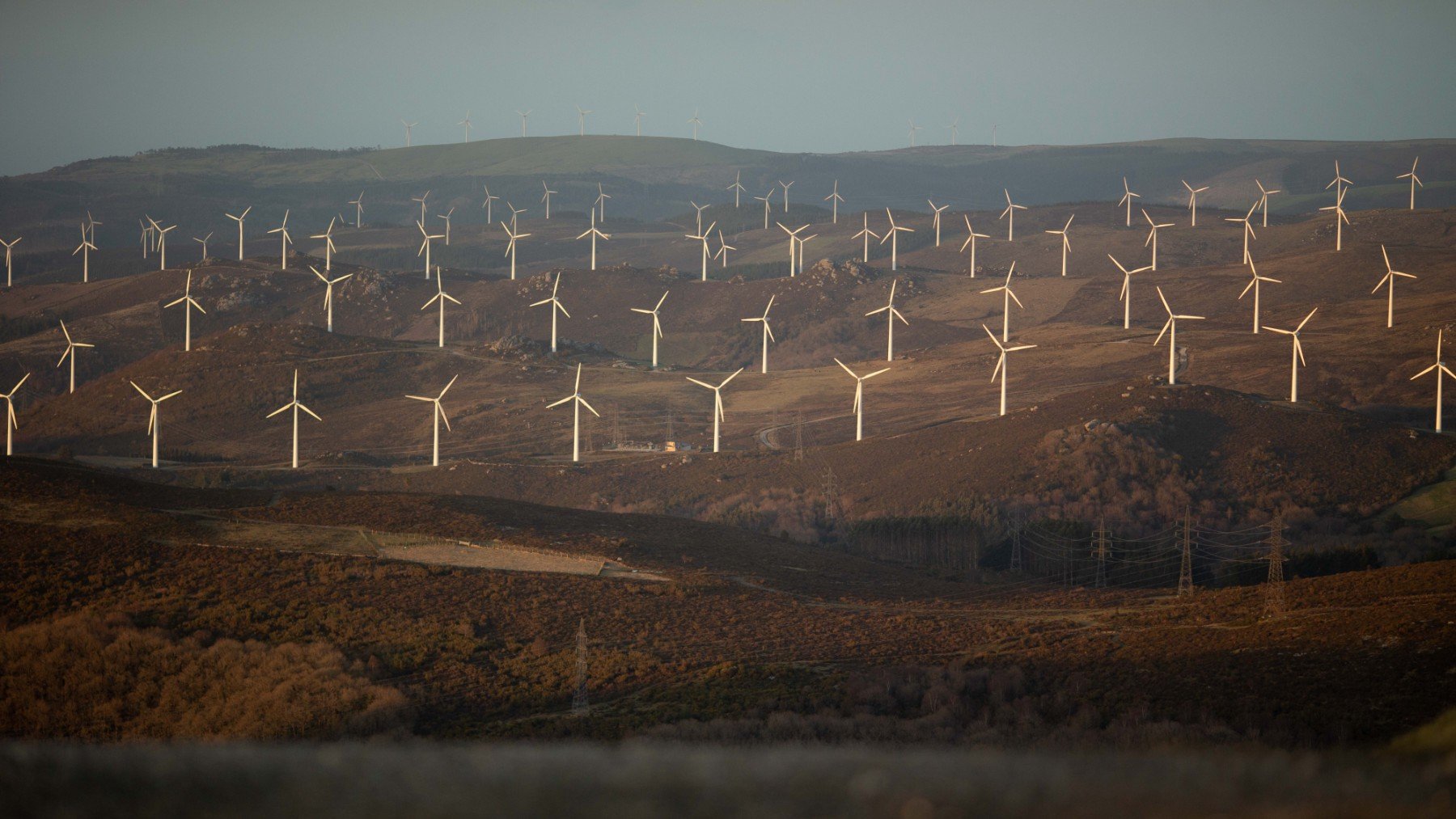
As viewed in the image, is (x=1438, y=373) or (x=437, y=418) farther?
(x=437, y=418)

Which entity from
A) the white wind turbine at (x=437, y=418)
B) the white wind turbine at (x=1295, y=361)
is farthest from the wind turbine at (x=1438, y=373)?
the white wind turbine at (x=437, y=418)

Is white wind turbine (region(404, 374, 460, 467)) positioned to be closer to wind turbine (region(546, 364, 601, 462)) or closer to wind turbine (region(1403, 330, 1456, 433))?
wind turbine (region(546, 364, 601, 462))

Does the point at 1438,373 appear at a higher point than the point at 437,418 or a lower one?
higher

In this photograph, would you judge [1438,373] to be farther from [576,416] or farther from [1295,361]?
[576,416]

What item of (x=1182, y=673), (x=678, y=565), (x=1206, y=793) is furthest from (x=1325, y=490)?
(x=1206, y=793)

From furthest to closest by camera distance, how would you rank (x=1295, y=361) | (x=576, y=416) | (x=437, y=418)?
(x=437, y=418), (x=1295, y=361), (x=576, y=416)

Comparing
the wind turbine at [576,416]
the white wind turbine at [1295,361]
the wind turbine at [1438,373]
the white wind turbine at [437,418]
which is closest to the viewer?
the wind turbine at [1438,373]

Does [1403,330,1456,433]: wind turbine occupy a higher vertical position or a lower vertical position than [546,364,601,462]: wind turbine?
higher

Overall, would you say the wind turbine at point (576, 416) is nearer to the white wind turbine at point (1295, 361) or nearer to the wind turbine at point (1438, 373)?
the white wind turbine at point (1295, 361)

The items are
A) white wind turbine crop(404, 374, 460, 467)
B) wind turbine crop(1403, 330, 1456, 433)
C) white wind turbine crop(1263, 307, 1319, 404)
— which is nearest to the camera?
wind turbine crop(1403, 330, 1456, 433)

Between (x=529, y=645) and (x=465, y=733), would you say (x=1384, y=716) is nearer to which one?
(x=465, y=733)

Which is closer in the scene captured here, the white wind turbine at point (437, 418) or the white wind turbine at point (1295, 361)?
the white wind turbine at point (1295, 361)

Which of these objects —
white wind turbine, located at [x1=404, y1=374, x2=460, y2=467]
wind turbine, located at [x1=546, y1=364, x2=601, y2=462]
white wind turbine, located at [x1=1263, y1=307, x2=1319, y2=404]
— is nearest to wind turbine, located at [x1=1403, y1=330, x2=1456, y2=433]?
white wind turbine, located at [x1=1263, y1=307, x2=1319, y2=404]

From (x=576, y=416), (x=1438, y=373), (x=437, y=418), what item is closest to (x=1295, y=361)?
(x=1438, y=373)
